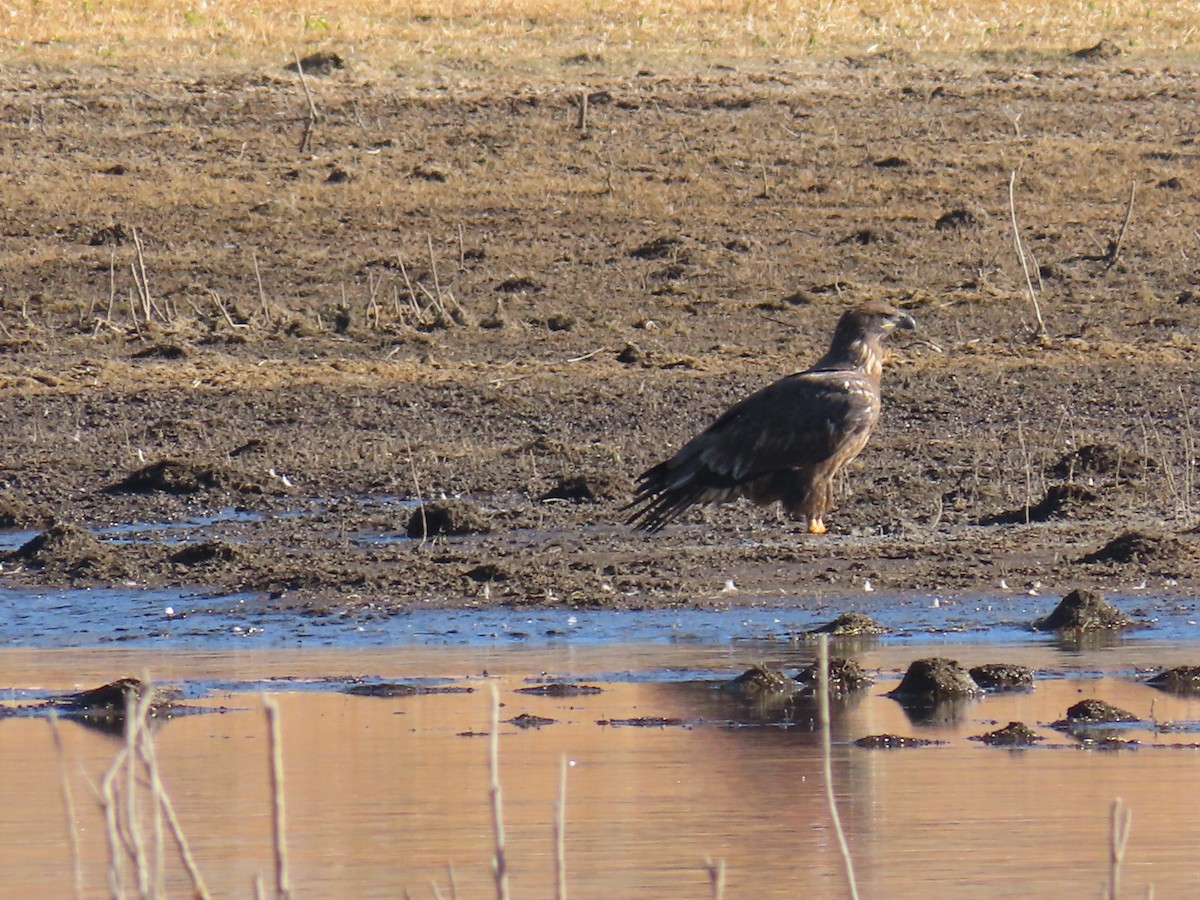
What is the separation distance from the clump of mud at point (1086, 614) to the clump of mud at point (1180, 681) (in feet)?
2.61

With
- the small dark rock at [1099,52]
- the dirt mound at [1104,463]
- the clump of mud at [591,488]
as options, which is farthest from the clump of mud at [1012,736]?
the small dark rock at [1099,52]

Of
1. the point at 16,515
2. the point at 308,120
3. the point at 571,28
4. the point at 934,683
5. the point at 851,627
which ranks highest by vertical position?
the point at 571,28

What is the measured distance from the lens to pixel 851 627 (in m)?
8.23

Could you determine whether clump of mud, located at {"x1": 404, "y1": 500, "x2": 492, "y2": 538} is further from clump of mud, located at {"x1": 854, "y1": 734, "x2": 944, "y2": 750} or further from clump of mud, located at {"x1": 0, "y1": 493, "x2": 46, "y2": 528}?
clump of mud, located at {"x1": 854, "y1": 734, "x2": 944, "y2": 750}

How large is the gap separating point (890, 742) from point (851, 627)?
5.60ft

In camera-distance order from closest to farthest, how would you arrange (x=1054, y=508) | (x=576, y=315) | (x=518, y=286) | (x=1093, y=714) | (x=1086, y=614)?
(x=1093, y=714)
(x=1086, y=614)
(x=1054, y=508)
(x=576, y=315)
(x=518, y=286)

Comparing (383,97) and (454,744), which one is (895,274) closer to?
(383,97)

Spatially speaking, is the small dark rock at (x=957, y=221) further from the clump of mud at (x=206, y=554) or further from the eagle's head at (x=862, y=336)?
the clump of mud at (x=206, y=554)

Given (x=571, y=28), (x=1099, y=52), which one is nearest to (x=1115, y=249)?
(x=1099, y=52)

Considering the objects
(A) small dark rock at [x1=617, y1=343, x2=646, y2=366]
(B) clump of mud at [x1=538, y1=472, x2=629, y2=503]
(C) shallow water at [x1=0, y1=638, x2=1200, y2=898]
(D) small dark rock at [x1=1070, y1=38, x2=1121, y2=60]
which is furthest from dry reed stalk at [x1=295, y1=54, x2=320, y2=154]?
(C) shallow water at [x1=0, y1=638, x2=1200, y2=898]

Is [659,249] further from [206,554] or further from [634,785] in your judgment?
[634,785]

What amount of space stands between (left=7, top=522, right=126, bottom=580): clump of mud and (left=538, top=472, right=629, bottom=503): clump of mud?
6.97 ft

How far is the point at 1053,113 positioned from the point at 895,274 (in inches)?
283

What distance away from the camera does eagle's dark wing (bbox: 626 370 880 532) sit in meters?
9.58
